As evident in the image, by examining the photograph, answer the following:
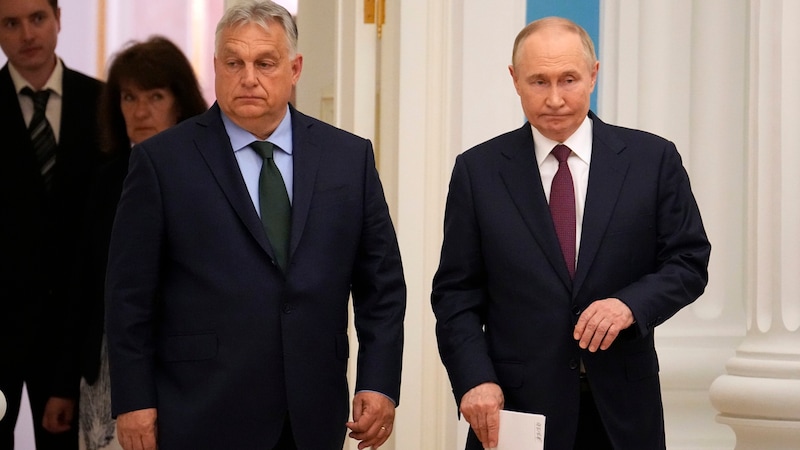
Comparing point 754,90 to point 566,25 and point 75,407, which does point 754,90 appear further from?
point 75,407

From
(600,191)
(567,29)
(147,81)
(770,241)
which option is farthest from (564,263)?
(147,81)

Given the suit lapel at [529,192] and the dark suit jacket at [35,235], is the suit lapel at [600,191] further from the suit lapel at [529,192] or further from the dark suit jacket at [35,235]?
the dark suit jacket at [35,235]

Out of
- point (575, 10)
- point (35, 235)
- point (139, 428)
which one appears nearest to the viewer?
point (139, 428)

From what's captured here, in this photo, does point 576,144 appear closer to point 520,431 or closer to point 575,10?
point 520,431

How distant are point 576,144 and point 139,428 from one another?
4.01 ft

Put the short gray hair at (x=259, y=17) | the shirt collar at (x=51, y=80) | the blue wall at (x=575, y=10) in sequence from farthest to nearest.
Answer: the shirt collar at (x=51, y=80) → the blue wall at (x=575, y=10) → the short gray hair at (x=259, y=17)

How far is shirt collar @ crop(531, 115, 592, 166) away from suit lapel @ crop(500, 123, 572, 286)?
0.06 ft

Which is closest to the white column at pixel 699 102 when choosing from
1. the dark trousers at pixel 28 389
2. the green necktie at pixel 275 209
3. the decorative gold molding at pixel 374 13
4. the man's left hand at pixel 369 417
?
the decorative gold molding at pixel 374 13

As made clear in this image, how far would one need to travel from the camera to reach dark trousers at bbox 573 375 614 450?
9.62 feet

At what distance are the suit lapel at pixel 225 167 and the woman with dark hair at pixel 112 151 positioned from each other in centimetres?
133

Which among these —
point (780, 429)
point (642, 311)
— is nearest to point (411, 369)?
point (780, 429)

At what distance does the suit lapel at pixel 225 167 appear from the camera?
2.98m

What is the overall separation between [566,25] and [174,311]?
1159mm

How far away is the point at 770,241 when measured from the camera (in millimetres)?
4387
